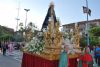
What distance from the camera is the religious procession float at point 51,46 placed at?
7422 millimetres

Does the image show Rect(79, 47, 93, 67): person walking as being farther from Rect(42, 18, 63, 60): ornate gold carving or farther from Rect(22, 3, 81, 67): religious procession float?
Rect(42, 18, 63, 60): ornate gold carving

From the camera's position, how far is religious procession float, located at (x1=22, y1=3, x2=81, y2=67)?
7.42 m

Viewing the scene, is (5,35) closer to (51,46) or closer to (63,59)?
(51,46)

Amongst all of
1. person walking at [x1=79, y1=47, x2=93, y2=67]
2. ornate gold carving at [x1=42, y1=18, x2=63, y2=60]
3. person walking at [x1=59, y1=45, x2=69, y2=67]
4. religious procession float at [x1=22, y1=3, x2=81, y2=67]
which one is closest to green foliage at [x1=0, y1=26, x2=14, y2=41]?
religious procession float at [x1=22, y1=3, x2=81, y2=67]

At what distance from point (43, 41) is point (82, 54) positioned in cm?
135

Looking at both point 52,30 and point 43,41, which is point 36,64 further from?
point 52,30

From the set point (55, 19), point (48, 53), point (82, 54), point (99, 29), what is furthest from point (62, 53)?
point (99, 29)

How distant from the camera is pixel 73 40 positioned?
831cm

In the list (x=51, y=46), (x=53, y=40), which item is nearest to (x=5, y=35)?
(x=53, y=40)

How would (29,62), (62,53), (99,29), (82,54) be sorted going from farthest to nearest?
1. (99,29)
2. (29,62)
3. (82,54)
4. (62,53)

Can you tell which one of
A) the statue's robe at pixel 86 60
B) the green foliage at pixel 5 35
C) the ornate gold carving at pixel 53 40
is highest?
the green foliage at pixel 5 35

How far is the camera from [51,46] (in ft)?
24.6

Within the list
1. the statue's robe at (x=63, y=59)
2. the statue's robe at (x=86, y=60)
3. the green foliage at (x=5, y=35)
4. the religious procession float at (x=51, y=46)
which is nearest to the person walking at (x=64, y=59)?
the statue's robe at (x=63, y=59)

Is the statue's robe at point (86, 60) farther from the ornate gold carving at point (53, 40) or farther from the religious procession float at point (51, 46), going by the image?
the ornate gold carving at point (53, 40)
